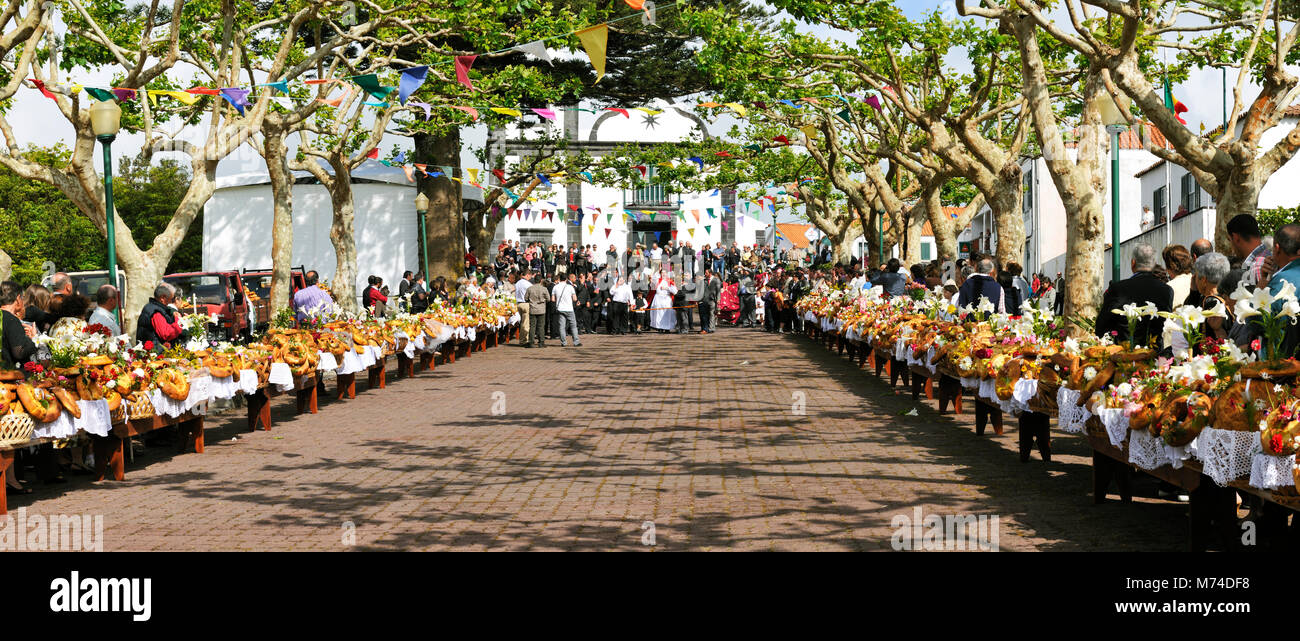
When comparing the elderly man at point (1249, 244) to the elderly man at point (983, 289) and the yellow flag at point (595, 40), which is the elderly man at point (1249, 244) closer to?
the elderly man at point (983, 289)

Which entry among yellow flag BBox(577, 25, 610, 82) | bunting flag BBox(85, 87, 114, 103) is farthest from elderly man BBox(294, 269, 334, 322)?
yellow flag BBox(577, 25, 610, 82)

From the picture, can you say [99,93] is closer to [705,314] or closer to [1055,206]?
[705,314]

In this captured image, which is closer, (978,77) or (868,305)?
(868,305)

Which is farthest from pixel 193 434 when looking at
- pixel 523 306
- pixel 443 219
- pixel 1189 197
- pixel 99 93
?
pixel 1189 197

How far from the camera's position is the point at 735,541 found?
24.4ft

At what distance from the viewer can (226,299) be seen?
27922mm

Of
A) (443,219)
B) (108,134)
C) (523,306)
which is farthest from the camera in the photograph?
(443,219)

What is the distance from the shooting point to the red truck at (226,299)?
88.2 ft

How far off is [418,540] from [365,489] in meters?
2.20

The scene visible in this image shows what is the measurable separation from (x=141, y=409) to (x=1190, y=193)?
120ft

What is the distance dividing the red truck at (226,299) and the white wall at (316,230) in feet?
10.7

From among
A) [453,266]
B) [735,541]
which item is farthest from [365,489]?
[453,266]

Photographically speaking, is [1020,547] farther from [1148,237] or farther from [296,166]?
[1148,237]

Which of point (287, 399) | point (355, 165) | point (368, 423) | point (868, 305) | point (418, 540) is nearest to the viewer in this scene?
point (418, 540)
